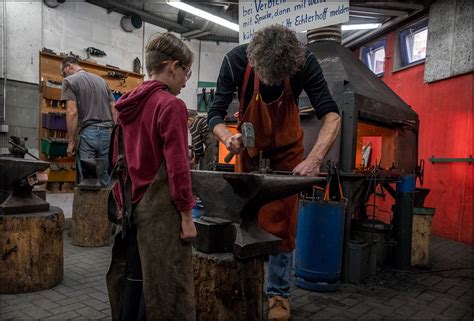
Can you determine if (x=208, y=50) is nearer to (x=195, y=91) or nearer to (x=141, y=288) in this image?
(x=195, y=91)

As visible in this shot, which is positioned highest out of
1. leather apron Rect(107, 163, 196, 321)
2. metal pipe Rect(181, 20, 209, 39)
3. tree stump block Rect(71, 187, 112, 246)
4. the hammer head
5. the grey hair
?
metal pipe Rect(181, 20, 209, 39)

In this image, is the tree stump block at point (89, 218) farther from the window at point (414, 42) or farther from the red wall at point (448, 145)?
the window at point (414, 42)

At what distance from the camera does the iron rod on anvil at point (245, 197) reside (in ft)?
5.90

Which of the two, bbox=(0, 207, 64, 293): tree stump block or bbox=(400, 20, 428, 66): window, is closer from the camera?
bbox=(0, 207, 64, 293): tree stump block

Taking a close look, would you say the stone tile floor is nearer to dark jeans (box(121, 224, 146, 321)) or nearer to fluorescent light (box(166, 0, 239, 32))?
dark jeans (box(121, 224, 146, 321))

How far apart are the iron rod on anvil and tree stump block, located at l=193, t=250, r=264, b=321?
80 millimetres

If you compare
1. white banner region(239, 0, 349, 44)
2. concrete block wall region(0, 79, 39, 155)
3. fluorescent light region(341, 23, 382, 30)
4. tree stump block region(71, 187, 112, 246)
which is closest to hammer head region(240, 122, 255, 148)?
white banner region(239, 0, 349, 44)

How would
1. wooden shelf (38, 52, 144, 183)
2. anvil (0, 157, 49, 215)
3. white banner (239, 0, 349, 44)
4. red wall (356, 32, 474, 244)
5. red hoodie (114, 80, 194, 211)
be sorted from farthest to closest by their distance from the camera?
wooden shelf (38, 52, 144, 183), red wall (356, 32, 474, 244), white banner (239, 0, 349, 44), anvil (0, 157, 49, 215), red hoodie (114, 80, 194, 211)

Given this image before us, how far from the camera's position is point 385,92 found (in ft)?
15.0

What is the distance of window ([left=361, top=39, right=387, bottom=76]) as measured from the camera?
25.0 ft

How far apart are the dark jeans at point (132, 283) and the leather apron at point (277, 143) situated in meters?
0.99

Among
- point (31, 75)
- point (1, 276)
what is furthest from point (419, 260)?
point (31, 75)

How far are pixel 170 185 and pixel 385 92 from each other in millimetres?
3815

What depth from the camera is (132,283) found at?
176 centimetres
